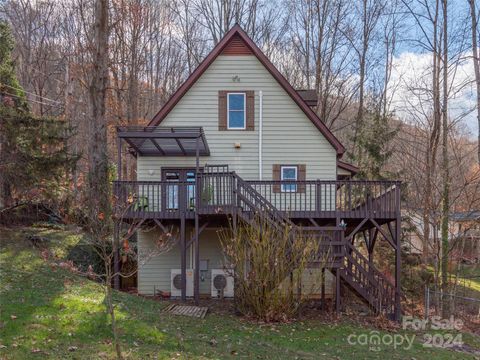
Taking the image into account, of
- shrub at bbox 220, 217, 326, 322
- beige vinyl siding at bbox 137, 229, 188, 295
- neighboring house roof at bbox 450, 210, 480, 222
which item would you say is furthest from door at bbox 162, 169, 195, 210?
neighboring house roof at bbox 450, 210, 480, 222

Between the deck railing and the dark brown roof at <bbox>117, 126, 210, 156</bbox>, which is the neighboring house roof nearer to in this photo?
the deck railing

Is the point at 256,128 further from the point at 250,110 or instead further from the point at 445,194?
the point at 445,194

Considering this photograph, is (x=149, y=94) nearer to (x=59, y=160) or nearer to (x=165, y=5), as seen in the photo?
(x=165, y=5)

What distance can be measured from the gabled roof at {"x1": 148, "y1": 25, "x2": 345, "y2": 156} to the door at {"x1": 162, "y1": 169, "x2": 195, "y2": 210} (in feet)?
5.93

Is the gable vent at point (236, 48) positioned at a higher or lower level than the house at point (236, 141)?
higher

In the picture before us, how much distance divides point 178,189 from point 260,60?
533cm

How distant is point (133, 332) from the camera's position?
792cm

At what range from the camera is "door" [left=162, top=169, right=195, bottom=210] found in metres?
12.3

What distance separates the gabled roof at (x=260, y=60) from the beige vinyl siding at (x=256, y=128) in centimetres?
20

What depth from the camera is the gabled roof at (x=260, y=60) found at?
13.8 metres

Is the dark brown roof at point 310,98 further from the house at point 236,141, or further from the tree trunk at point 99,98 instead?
the tree trunk at point 99,98

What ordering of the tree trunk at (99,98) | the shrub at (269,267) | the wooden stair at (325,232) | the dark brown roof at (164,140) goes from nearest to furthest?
the shrub at (269,267) < the wooden stair at (325,232) < the dark brown roof at (164,140) < the tree trunk at (99,98)

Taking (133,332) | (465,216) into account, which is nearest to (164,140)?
(133,332)

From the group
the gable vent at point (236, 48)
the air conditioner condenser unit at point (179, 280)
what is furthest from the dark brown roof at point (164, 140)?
the air conditioner condenser unit at point (179, 280)
